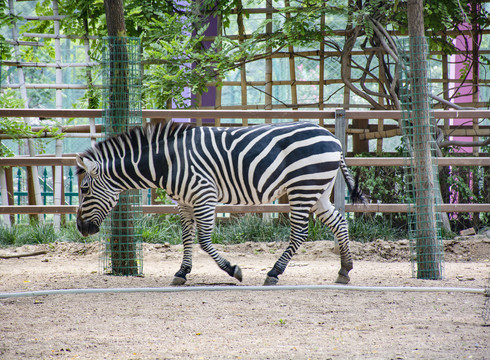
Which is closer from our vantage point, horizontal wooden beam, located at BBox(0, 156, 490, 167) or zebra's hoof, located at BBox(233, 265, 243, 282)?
zebra's hoof, located at BBox(233, 265, 243, 282)

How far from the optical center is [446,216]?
7.75 m

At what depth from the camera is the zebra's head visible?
4.73 m

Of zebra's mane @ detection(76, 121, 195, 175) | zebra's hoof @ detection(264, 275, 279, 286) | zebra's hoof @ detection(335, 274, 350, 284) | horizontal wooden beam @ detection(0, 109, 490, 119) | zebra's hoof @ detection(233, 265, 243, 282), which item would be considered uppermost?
horizontal wooden beam @ detection(0, 109, 490, 119)

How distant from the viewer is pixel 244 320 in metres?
Answer: 3.42

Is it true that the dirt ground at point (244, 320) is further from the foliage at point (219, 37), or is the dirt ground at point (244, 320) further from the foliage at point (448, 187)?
the foliage at point (219, 37)

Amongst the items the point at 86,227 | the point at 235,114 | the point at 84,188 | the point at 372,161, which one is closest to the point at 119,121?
the point at 84,188

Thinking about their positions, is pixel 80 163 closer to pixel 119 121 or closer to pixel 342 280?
pixel 119 121

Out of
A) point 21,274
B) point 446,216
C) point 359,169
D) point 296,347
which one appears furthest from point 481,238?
point 21,274

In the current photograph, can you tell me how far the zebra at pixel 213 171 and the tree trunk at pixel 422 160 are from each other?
76cm

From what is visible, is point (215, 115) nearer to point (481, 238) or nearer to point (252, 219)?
point (252, 219)

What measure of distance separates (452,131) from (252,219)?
151 inches

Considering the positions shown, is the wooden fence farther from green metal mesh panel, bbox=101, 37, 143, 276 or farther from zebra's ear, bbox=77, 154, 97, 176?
zebra's ear, bbox=77, 154, 97, 176

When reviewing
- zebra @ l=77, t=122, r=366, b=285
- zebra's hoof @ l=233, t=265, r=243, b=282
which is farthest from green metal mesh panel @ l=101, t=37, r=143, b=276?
zebra's hoof @ l=233, t=265, r=243, b=282

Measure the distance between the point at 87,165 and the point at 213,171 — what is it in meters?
1.13
